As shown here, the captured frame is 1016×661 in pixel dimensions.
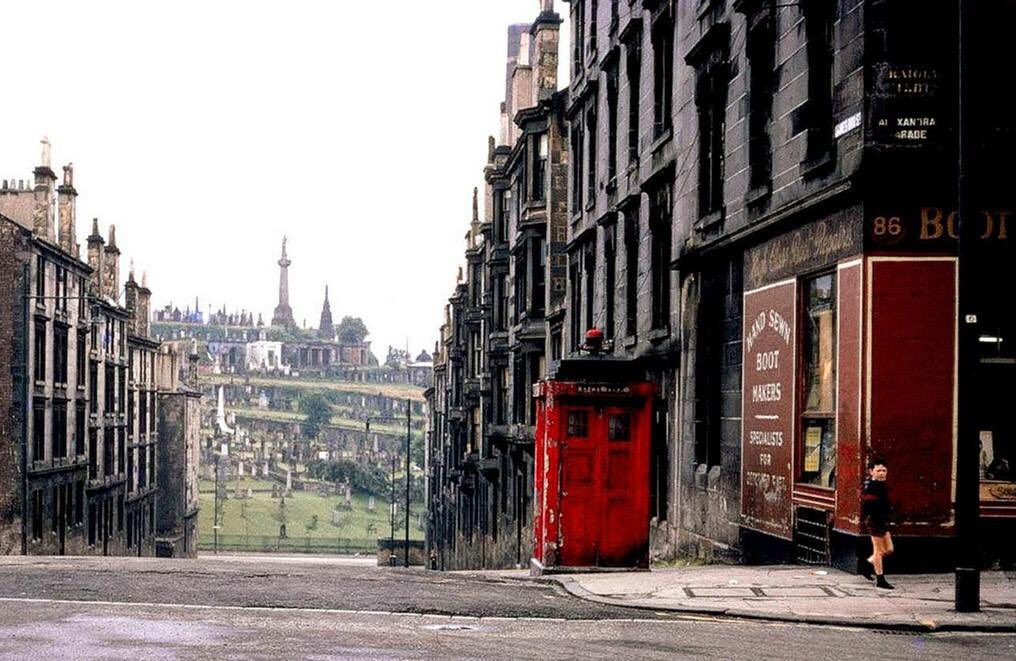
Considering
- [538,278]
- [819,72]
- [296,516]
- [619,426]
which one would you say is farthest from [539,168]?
[296,516]

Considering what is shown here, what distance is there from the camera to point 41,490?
52.0m

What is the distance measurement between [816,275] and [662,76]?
34.9 feet

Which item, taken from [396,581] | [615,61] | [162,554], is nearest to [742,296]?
[396,581]

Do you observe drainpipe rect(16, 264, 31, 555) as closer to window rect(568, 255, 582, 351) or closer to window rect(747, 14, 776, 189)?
window rect(568, 255, 582, 351)

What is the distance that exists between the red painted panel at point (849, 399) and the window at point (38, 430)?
40.0 m

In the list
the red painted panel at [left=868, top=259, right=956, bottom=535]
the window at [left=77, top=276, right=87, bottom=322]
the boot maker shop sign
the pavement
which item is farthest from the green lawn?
the red painted panel at [left=868, top=259, right=956, bottom=535]

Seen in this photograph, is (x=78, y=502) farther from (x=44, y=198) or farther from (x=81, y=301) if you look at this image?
(x=44, y=198)

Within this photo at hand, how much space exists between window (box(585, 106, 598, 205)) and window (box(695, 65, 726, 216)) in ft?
34.9

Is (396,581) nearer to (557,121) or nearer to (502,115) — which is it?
(557,121)

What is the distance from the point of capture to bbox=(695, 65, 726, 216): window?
2229cm

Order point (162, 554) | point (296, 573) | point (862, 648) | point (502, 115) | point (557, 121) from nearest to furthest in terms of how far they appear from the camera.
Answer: point (862, 648), point (296, 573), point (557, 121), point (502, 115), point (162, 554)

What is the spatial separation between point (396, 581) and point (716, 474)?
636 centimetres

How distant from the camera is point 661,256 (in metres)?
26.3

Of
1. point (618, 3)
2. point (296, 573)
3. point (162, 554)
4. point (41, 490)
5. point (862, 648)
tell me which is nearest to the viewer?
point (862, 648)
